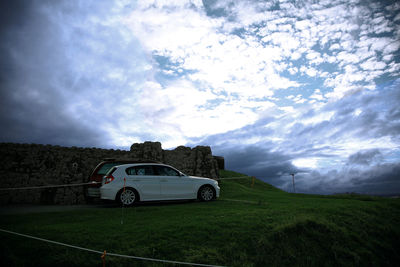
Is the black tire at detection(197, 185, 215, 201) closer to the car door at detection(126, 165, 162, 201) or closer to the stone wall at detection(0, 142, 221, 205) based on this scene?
the car door at detection(126, 165, 162, 201)

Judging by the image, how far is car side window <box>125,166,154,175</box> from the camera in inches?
396

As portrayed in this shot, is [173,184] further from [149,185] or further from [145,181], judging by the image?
[145,181]

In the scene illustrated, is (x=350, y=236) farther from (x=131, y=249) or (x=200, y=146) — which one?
(x=200, y=146)

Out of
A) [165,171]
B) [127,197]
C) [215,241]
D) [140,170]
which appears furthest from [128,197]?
[215,241]

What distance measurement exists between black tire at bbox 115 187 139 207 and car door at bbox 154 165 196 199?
1084 millimetres

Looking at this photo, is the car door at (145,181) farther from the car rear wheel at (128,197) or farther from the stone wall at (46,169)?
the stone wall at (46,169)

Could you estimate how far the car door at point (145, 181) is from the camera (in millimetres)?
9969

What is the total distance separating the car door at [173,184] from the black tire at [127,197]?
1084 millimetres

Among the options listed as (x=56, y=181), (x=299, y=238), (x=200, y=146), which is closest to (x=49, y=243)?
(x=299, y=238)

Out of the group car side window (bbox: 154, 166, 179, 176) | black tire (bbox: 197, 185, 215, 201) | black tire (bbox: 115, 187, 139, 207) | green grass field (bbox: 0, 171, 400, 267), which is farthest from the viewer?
black tire (bbox: 197, 185, 215, 201)

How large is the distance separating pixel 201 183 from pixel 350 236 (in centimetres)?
575

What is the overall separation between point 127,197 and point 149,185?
3.01 feet

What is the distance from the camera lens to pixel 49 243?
4.84 metres

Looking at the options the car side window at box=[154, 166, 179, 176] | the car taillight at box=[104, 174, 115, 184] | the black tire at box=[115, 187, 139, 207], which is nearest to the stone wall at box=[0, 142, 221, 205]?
the car taillight at box=[104, 174, 115, 184]
